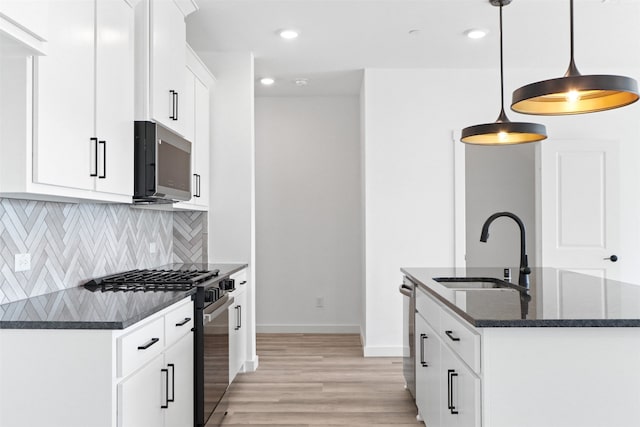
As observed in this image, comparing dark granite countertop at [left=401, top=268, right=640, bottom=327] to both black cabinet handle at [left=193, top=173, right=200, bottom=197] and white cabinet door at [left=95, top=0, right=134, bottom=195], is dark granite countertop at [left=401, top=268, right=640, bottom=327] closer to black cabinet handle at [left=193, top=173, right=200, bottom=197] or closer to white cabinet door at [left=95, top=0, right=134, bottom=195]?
white cabinet door at [left=95, top=0, right=134, bottom=195]

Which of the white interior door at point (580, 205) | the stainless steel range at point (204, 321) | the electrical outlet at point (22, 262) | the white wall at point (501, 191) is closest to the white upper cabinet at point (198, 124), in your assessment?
the stainless steel range at point (204, 321)

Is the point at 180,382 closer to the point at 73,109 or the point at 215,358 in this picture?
the point at 215,358

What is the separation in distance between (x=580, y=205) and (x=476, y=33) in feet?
6.54

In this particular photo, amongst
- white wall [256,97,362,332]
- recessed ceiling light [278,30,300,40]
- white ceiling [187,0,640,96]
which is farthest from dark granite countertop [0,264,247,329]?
white wall [256,97,362,332]

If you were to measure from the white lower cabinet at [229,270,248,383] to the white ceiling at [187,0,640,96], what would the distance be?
6.13 feet

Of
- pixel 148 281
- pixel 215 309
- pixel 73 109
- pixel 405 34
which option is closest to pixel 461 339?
pixel 215 309

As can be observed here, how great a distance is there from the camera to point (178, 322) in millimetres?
2379

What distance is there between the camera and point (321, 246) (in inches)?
233

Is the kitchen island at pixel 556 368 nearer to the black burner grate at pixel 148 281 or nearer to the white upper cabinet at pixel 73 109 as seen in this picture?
the black burner grate at pixel 148 281

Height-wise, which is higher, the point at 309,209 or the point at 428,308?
the point at 309,209

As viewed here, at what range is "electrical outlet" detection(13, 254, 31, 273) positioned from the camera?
7.24ft

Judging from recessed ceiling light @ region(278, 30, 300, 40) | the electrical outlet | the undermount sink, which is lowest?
the undermount sink

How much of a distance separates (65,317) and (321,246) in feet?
13.8

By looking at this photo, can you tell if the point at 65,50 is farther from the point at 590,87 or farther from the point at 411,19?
the point at 411,19
